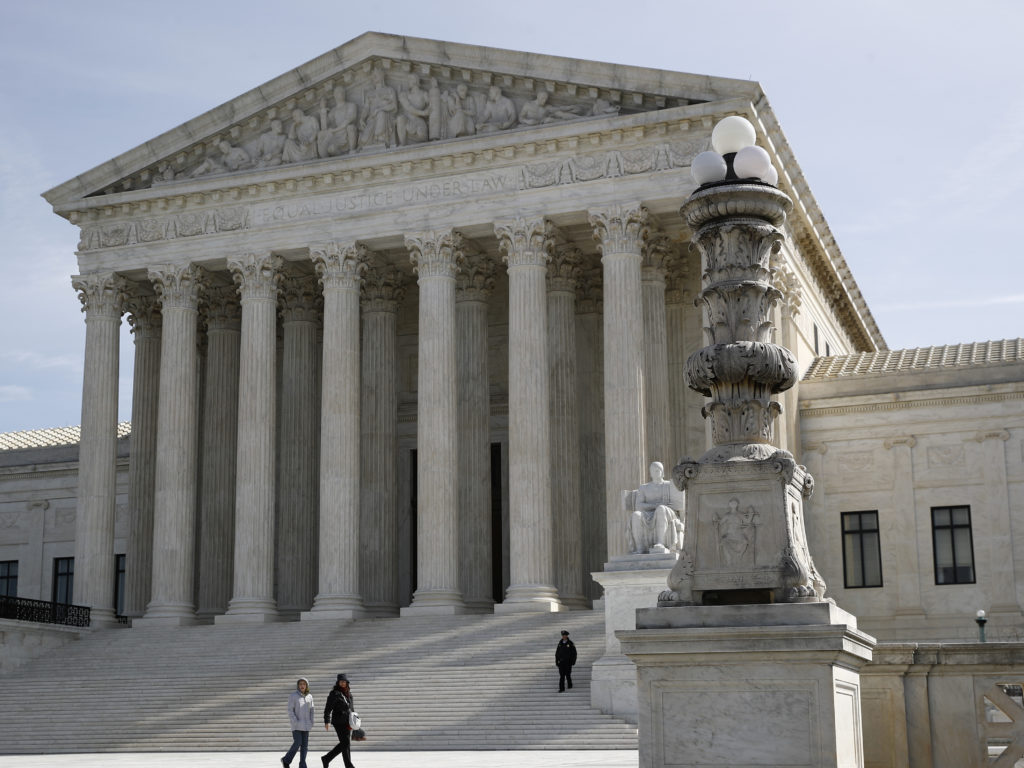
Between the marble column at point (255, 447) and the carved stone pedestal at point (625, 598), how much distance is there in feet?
55.9

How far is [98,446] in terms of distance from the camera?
44875 millimetres

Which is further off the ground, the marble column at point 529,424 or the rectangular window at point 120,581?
the marble column at point 529,424

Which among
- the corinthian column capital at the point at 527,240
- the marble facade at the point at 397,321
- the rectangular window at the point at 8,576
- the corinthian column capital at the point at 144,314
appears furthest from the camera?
the rectangular window at the point at 8,576

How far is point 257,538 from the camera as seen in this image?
42.2m

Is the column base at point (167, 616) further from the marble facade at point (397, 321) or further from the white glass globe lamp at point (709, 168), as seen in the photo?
the white glass globe lamp at point (709, 168)

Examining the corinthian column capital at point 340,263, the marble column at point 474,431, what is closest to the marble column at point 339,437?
the corinthian column capital at point 340,263

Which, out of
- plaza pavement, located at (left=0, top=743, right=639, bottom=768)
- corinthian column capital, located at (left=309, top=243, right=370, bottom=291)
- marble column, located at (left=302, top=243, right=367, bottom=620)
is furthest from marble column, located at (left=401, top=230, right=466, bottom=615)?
plaza pavement, located at (left=0, top=743, right=639, bottom=768)

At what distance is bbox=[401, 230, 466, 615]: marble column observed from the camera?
39781mm

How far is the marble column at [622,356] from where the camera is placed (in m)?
37.9

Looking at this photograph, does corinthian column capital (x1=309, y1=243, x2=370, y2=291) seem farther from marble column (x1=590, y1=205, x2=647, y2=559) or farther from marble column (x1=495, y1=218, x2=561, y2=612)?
marble column (x1=590, y1=205, x2=647, y2=559)

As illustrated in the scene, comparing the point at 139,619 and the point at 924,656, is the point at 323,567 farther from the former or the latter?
the point at 924,656

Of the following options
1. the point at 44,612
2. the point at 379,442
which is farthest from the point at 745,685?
the point at 44,612

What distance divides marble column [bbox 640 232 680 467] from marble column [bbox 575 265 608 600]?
10.3 ft

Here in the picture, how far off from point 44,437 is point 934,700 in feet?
177
